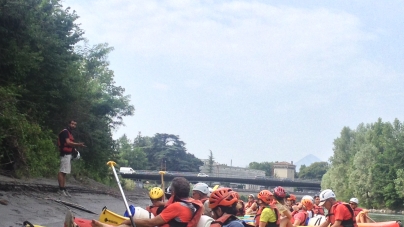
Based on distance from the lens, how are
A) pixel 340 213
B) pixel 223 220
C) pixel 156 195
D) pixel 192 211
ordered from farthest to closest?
pixel 340 213
pixel 156 195
pixel 192 211
pixel 223 220

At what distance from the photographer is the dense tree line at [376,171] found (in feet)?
219

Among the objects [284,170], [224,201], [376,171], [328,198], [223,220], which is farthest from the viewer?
[284,170]

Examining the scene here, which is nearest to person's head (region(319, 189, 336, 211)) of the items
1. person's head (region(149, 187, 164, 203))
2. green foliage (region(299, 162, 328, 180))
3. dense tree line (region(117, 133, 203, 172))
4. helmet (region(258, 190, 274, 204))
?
helmet (region(258, 190, 274, 204))

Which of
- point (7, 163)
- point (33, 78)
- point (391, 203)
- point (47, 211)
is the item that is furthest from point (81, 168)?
point (391, 203)

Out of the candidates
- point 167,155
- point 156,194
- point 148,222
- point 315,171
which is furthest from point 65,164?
point 315,171

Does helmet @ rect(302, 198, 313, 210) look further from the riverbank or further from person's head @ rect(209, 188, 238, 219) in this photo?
person's head @ rect(209, 188, 238, 219)

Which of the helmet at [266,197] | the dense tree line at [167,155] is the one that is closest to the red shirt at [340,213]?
the helmet at [266,197]

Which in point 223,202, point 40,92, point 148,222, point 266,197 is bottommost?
point 148,222

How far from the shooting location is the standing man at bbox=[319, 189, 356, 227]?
28.3ft

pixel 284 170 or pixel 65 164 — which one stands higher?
pixel 284 170

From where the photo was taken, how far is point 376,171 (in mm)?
68125

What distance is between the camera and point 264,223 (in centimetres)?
873

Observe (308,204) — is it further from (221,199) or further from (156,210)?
(221,199)

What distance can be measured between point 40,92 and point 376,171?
56011 mm
